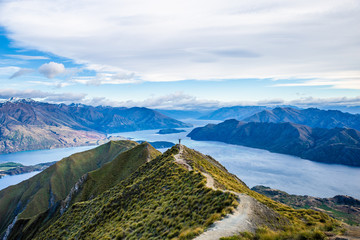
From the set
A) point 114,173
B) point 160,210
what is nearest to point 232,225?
point 160,210

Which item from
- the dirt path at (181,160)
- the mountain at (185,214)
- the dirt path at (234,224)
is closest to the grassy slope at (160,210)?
the mountain at (185,214)

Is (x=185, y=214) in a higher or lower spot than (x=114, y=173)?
higher

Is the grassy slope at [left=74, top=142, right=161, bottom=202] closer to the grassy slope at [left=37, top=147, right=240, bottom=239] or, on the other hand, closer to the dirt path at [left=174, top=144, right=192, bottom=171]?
the grassy slope at [left=37, top=147, right=240, bottom=239]

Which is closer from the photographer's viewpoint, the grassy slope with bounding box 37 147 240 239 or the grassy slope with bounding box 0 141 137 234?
the grassy slope with bounding box 37 147 240 239

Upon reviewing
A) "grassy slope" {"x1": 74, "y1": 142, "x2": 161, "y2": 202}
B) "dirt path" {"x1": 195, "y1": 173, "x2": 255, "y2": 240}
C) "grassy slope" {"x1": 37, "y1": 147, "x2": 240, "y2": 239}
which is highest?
"dirt path" {"x1": 195, "y1": 173, "x2": 255, "y2": 240}

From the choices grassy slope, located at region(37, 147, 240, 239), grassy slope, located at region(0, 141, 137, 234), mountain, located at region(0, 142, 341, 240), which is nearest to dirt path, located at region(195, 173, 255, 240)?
mountain, located at region(0, 142, 341, 240)

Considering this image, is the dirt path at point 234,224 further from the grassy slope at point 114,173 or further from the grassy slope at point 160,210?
the grassy slope at point 114,173

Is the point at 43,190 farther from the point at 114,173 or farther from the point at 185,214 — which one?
the point at 185,214
